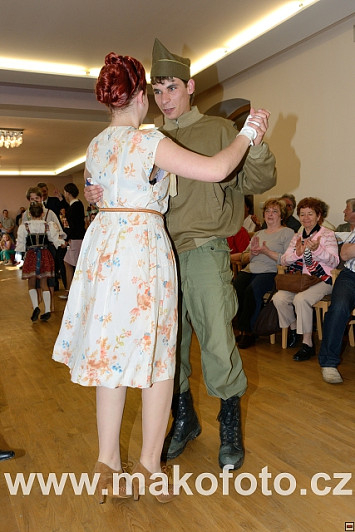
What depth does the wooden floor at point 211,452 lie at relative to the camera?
5.48ft

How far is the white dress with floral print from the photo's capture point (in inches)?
63.1

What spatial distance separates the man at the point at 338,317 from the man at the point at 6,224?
15045 mm

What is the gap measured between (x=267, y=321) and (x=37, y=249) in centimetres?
274

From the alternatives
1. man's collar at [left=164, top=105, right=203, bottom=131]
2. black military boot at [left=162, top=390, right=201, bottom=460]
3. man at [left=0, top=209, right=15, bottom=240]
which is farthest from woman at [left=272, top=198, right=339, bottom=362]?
man at [left=0, top=209, right=15, bottom=240]

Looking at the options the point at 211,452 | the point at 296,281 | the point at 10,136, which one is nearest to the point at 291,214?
the point at 296,281

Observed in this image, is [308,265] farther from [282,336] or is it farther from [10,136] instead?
[10,136]

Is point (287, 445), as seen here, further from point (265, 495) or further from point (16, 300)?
point (16, 300)

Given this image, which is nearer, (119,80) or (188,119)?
(119,80)

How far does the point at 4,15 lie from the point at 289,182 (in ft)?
10.5

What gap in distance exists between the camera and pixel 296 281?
3834 millimetres

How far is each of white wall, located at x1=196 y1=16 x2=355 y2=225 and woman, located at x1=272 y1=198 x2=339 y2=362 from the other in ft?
3.33

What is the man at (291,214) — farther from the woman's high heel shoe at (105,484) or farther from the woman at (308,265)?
the woman's high heel shoe at (105,484)

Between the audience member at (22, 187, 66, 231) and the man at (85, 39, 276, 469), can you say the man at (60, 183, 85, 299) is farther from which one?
the man at (85, 39, 276, 469)

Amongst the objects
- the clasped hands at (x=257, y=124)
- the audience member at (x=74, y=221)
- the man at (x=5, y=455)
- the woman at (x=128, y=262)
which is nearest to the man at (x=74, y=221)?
the audience member at (x=74, y=221)
